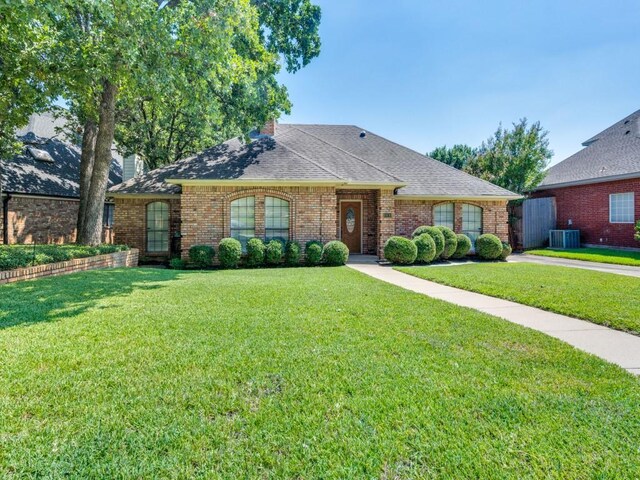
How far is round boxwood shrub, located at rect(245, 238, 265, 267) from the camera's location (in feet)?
38.9

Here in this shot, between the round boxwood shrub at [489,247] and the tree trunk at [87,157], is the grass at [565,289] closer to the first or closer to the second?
the round boxwood shrub at [489,247]

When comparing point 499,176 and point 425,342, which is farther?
point 499,176

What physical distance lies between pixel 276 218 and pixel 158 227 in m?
5.46

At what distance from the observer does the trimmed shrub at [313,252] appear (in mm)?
12141

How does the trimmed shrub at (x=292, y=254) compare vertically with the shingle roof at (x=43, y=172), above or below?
below

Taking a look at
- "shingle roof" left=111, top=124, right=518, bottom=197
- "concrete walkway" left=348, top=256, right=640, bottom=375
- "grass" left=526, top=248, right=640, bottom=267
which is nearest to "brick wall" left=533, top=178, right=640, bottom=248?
"grass" left=526, top=248, right=640, bottom=267

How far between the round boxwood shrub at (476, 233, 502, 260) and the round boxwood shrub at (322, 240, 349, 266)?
19.2ft

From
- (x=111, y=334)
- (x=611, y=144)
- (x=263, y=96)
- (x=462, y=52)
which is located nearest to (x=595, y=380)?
(x=111, y=334)

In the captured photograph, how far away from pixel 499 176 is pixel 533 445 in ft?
67.2

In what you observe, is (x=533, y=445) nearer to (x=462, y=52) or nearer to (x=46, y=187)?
(x=462, y=52)

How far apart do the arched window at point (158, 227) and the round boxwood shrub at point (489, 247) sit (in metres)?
13.2

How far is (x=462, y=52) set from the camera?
1312cm

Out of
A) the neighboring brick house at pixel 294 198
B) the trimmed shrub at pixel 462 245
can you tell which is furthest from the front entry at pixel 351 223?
the trimmed shrub at pixel 462 245

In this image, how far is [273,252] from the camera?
1198 cm
